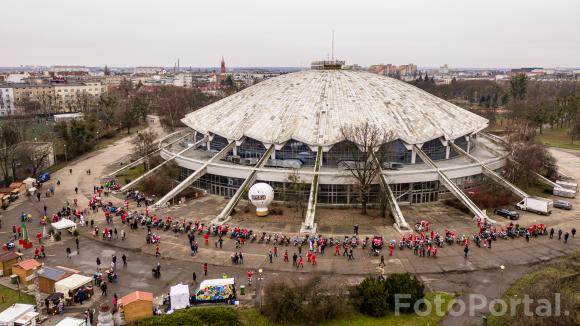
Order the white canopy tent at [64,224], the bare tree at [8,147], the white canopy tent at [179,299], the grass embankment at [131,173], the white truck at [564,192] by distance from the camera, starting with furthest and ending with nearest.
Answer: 1. the grass embankment at [131,173]
2. the bare tree at [8,147]
3. the white truck at [564,192]
4. the white canopy tent at [64,224]
5. the white canopy tent at [179,299]

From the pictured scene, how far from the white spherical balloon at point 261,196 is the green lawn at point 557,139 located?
205 ft

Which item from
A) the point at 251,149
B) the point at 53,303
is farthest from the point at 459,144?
the point at 53,303

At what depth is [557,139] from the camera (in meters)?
90.6

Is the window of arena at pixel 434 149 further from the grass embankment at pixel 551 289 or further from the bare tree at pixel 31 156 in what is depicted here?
the bare tree at pixel 31 156

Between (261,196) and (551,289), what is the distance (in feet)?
82.1

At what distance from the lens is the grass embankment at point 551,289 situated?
70.2 feet

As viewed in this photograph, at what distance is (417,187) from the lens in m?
46.6

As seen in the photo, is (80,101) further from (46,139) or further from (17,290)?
(17,290)

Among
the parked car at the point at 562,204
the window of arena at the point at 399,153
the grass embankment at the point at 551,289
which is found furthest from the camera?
the window of arena at the point at 399,153

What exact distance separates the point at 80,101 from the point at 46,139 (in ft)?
214

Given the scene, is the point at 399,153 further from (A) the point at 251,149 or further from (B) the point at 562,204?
(A) the point at 251,149

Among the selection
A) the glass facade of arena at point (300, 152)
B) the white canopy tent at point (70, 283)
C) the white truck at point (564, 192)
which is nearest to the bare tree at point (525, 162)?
the white truck at point (564, 192)

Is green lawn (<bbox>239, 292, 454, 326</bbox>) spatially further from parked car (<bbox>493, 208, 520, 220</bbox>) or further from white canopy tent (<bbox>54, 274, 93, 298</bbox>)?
parked car (<bbox>493, 208, 520, 220</bbox>)

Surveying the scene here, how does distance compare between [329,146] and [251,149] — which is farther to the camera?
[251,149]
